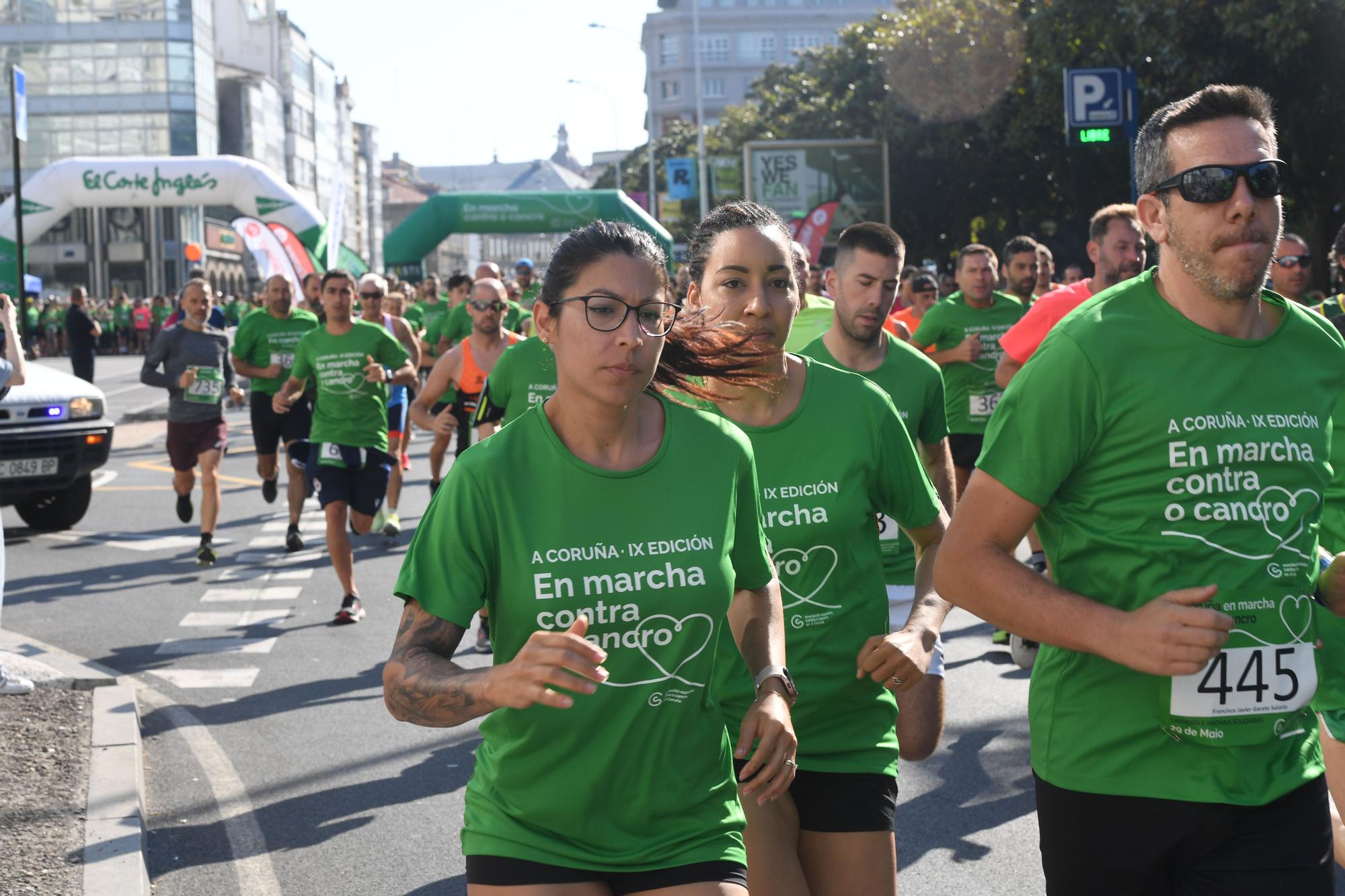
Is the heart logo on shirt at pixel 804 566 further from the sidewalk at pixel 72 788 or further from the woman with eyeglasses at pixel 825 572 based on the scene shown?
the sidewalk at pixel 72 788

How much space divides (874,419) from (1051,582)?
1006 mm

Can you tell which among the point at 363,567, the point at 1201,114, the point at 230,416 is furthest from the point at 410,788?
the point at 230,416

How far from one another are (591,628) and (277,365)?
10803 mm

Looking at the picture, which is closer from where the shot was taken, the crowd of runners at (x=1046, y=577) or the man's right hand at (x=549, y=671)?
the man's right hand at (x=549, y=671)

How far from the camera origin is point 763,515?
3717mm

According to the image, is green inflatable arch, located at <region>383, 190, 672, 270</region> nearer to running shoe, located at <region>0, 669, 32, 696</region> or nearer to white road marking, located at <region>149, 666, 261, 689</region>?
white road marking, located at <region>149, 666, 261, 689</region>

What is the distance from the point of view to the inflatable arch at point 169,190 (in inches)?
1165

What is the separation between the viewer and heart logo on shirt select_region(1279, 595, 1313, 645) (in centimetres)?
285

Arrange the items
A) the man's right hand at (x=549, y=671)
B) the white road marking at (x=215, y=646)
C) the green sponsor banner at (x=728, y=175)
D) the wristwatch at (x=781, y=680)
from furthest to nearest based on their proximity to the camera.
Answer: the green sponsor banner at (x=728, y=175)
the white road marking at (x=215, y=646)
the wristwatch at (x=781, y=680)
the man's right hand at (x=549, y=671)

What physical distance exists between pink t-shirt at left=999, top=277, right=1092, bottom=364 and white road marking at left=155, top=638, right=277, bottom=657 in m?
4.31

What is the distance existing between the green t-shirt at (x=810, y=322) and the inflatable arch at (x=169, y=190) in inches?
876

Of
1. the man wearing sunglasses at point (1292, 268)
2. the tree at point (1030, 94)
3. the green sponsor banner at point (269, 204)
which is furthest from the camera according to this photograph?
the green sponsor banner at point (269, 204)

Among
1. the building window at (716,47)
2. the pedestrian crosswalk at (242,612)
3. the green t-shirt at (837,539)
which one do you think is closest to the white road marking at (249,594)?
the pedestrian crosswalk at (242,612)

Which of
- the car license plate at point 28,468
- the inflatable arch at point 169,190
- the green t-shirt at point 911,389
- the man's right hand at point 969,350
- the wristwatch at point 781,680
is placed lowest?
the car license plate at point 28,468
